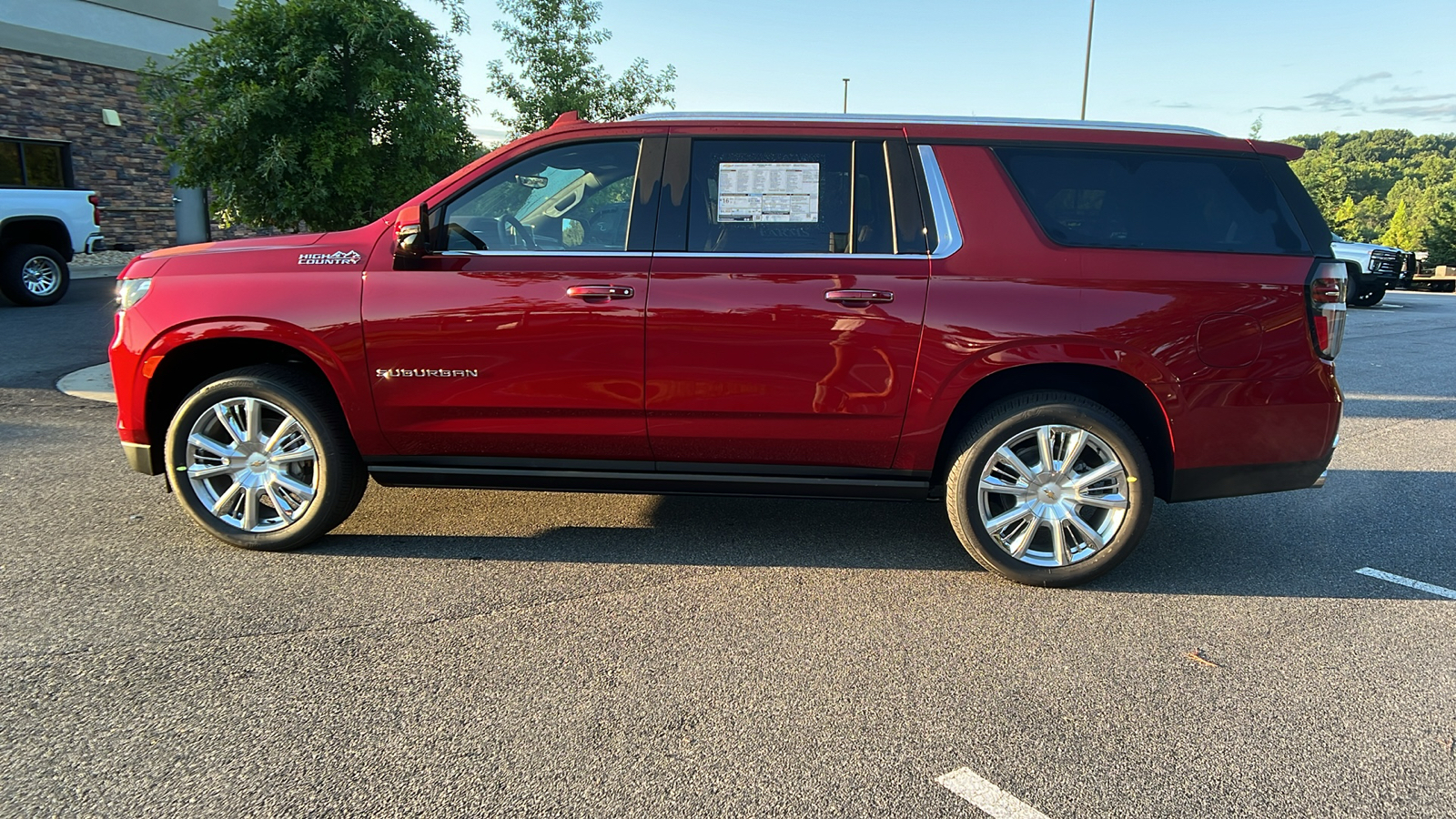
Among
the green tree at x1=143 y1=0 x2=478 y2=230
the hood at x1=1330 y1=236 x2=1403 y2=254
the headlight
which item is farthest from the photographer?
the hood at x1=1330 y1=236 x2=1403 y2=254

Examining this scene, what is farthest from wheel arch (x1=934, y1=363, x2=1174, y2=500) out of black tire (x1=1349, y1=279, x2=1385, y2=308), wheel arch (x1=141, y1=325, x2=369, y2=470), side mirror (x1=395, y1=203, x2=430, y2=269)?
black tire (x1=1349, y1=279, x2=1385, y2=308)

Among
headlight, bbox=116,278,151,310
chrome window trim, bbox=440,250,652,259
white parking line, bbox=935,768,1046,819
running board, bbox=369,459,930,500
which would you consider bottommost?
white parking line, bbox=935,768,1046,819

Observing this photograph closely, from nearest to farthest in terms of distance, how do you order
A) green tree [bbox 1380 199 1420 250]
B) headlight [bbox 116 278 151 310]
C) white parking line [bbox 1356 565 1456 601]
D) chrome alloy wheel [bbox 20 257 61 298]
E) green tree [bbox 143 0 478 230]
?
white parking line [bbox 1356 565 1456 601]
headlight [bbox 116 278 151 310]
green tree [bbox 143 0 478 230]
chrome alloy wheel [bbox 20 257 61 298]
green tree [bbox 1380 199 1420 250]

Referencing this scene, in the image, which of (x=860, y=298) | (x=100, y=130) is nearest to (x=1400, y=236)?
(x=100, y=130)

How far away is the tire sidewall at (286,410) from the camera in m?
4.11

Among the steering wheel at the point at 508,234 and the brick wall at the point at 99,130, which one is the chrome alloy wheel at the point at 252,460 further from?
the brick wall at the point at 99,130

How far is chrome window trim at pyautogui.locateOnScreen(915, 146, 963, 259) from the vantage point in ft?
12.8

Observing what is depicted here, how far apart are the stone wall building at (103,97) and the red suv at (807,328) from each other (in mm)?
17840

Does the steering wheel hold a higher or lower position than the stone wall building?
lower

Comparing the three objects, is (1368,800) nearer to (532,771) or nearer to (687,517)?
(532,771)

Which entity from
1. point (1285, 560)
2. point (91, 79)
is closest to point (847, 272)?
point (1285, 560)

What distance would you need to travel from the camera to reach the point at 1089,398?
13.4ft

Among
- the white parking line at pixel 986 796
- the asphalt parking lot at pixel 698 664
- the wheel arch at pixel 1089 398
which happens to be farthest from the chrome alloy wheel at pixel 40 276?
the white parking line at pixel 986 796

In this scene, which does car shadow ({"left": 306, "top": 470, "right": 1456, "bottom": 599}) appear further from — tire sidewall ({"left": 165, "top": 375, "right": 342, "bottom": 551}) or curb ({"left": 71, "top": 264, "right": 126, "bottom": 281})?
curb ({"left": 71, "top": 264, "right": 126, "bottom": 281})
